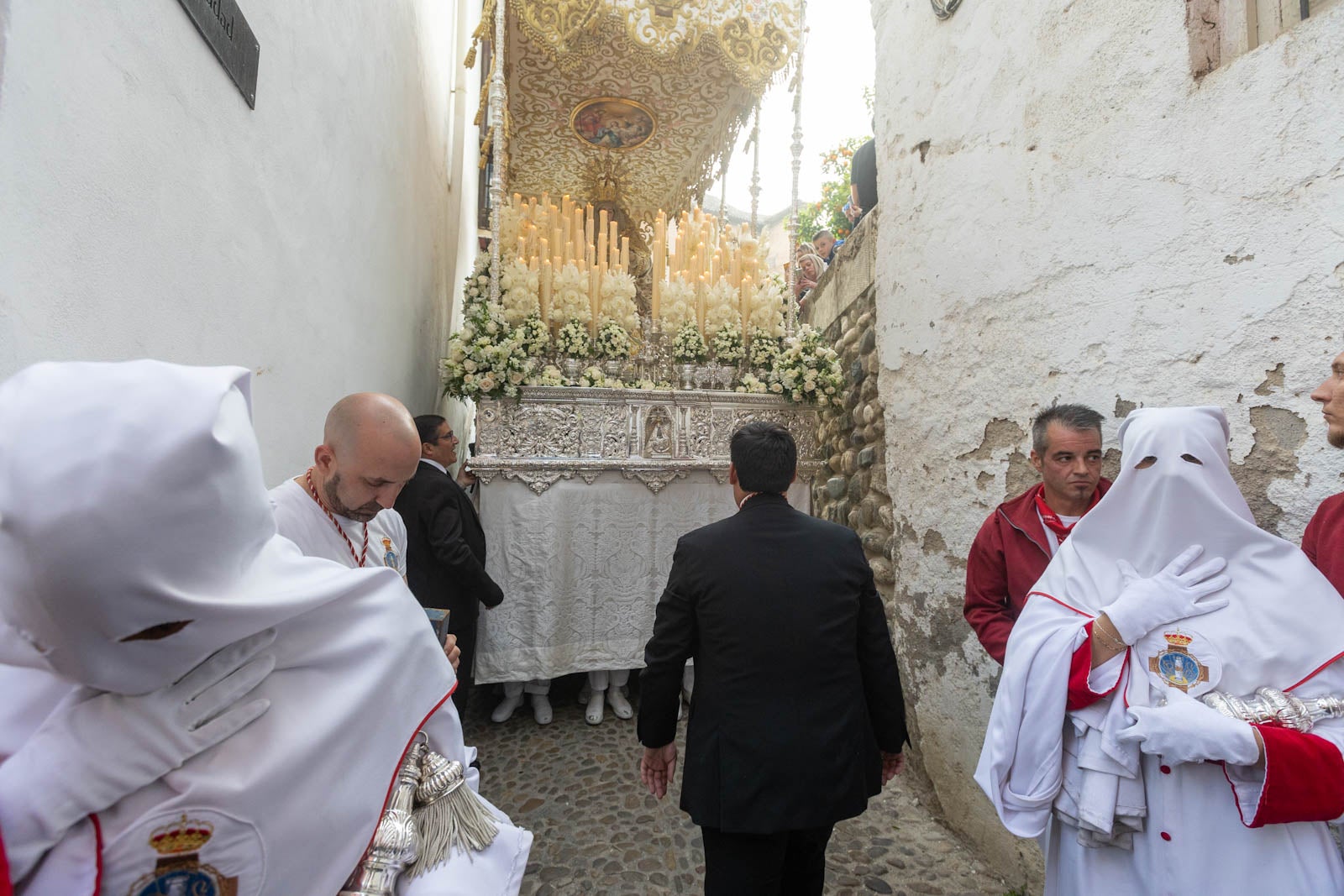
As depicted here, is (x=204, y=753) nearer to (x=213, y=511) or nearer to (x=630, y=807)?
(x=213, y=511)

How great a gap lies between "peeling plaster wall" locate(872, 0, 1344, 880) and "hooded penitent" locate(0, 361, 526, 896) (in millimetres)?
2203

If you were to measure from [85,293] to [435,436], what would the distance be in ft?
6.75

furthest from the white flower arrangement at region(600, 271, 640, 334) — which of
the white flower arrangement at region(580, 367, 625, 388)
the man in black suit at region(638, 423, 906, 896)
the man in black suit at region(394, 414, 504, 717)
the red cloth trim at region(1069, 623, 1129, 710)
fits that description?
the red cloth trim at region(1069, 623, 1129, 710)

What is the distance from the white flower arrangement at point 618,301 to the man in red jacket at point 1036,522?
2799mm

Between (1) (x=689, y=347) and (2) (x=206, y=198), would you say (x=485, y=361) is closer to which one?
(1) (x=689, y=347)

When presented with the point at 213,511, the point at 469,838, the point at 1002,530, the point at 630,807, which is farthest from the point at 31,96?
the point at 630,807

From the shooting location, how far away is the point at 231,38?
1.53 meters

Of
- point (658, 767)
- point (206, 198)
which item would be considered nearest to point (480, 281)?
point (206, 198)

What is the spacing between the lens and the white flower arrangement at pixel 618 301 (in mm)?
4184

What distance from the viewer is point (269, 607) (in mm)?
669

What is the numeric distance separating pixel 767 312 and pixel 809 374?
710 millimetres

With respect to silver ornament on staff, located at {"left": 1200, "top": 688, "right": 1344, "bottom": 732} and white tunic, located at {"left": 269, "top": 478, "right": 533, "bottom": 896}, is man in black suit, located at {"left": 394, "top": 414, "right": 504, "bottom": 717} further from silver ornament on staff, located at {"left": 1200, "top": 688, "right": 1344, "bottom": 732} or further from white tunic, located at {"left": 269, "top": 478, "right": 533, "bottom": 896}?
silver ornament on staff, located at {"left": 1200, "top": 688, "right": 1344, "bottom": 732}

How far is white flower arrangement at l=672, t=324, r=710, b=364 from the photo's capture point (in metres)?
4.17

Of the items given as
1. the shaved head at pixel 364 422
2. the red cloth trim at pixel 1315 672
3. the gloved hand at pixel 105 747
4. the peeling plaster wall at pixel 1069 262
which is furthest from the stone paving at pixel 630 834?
the gloved hand at pixel 105 747
